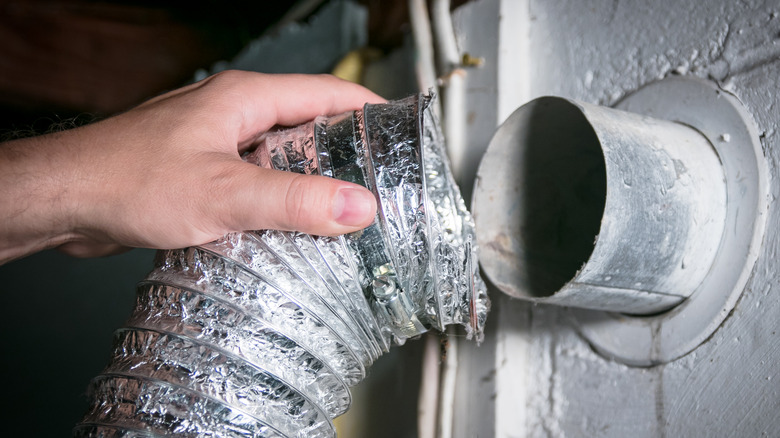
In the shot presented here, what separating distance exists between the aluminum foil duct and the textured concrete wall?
0.91 feet

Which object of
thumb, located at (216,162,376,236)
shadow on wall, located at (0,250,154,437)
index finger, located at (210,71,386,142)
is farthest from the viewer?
shadow on wall, located at (0,250,154,437)

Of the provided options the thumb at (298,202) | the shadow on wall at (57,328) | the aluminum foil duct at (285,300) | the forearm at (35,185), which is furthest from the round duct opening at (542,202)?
the shadow on wall at (57,328)

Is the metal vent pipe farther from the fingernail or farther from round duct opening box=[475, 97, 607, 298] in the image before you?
the fingernail

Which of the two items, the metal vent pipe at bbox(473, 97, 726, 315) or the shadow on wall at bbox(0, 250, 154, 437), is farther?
the shadow on wall at bbox(0, 250, 154, 437)

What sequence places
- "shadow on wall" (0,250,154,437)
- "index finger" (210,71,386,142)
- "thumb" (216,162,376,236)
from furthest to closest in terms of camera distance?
"shadow on wall" (0,250,154,437)
"index finger" (210,71,386,142)
"thumb" (216,162,376,236)

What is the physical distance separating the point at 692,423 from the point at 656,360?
0.08 metres

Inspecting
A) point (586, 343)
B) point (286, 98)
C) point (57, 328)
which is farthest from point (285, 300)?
point (57, 328)

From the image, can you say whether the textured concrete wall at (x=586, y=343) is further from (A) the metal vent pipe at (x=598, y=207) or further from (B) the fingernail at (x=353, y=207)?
(B) the fingernail at (x=353, y=207)

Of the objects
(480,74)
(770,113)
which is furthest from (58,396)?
(770,113)

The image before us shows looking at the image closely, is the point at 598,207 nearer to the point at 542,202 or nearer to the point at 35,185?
the point at 542,202

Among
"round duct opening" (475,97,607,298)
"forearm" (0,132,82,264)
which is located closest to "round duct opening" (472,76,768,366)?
"round duct opening" (475,97,607,298)

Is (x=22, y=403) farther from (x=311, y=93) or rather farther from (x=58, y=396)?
(x=311, y=93)

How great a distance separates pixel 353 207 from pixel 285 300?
13 cm

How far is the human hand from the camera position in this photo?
1.64ft
